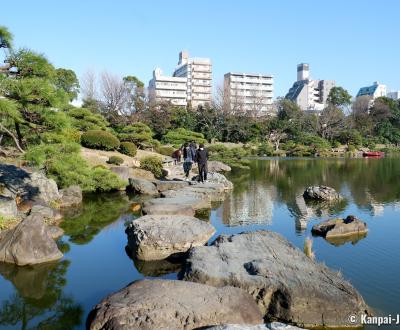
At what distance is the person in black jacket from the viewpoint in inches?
620

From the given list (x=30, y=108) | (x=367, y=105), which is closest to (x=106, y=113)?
(x=30, y=108)

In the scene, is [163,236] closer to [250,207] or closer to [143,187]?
[250,207]

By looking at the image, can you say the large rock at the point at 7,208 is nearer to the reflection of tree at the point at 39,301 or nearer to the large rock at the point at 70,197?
the reflection of tree at the point at 39,301

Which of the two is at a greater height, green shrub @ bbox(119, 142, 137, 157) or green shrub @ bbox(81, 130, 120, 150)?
green shrub @ bbox(81, 130, 120, 150)

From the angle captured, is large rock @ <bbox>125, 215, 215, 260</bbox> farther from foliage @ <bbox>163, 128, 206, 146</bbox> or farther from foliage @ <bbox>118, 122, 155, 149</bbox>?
foliage @ <bbox>163, 128, 206, 146</bbox>

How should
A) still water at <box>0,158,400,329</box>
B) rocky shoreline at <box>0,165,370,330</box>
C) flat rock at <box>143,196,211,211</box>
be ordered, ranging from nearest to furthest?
rocky shoreline at <box>0,165,370,330</box>, still water at <box>0,158,400,329</box>, flat rock at <box>143,196,211,211</box>

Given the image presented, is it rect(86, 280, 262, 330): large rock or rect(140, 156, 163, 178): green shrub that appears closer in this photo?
rect(86, 280, 262, 330): large rock

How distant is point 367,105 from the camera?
210 ft

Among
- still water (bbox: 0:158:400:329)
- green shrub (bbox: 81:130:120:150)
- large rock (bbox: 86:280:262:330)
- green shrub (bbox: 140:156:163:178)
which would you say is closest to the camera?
large rock (bbox: 86:280:262:330)

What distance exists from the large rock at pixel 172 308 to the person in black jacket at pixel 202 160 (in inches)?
422

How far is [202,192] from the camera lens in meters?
14.2

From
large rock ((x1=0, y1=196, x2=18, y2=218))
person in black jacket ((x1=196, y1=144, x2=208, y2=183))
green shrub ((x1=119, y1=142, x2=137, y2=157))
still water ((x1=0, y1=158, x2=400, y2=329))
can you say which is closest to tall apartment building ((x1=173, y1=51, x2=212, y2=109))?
green shrub ((x1=119, y1=142, x2=137, y2=157))

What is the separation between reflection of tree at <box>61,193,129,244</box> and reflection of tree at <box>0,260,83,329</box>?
83.8 inches

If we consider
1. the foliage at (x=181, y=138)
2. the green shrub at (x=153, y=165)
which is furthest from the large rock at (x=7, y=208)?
the foliage at (x=181, y=138)
